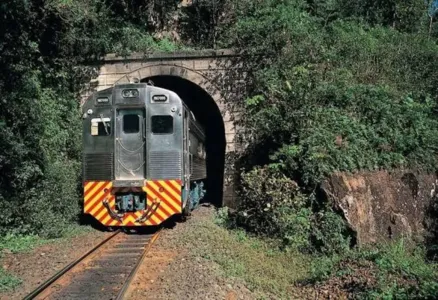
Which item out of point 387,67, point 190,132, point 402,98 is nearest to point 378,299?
point 190,132

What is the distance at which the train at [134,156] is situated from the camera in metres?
12.4

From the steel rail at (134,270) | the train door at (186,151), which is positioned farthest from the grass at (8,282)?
the train door at (186,151)

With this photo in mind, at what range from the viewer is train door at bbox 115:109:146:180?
12.7 metres

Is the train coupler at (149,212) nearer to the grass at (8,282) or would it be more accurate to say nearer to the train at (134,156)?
the train at (134,156)

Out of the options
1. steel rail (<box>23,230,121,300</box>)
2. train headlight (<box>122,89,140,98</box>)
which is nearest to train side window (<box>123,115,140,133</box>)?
train headlight (<box>122,89,140,98</box>)

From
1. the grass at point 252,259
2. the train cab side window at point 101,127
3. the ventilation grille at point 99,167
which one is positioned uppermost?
the train cab side window at point 101,127

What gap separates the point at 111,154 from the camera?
1258 cm

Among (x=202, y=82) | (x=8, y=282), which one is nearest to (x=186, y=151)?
(x=202, y=82)

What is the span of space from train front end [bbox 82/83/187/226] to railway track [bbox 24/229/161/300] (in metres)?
1.49

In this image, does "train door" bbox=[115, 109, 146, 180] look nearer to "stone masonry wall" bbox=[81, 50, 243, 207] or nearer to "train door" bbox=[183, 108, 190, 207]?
"train door" bbox=[183, 108, 190, 207]

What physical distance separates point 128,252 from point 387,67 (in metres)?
12.2

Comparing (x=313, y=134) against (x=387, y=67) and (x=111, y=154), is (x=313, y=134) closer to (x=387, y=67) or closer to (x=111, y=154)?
(x=111, y=154)

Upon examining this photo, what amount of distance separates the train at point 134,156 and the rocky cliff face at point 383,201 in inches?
152

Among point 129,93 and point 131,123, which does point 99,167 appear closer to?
point 131,123
